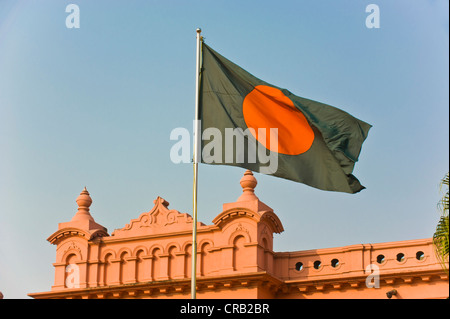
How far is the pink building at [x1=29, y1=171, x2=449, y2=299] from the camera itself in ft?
89.2

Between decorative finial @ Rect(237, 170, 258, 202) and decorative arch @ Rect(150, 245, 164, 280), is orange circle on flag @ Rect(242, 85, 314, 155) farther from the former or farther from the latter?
decorative arch @ Rect(150, 245, 164, 280)

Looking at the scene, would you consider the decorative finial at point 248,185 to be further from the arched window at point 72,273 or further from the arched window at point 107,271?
the arched window at point 72,273

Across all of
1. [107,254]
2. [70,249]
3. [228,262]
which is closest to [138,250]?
[107,254]

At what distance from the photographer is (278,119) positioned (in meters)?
19.8

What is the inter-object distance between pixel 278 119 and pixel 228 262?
373 inches

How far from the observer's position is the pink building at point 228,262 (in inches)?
1071

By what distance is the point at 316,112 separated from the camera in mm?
19531

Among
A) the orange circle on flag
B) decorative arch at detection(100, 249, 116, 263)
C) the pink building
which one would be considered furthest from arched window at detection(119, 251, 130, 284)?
the orange circle on flag

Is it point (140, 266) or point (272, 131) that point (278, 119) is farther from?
point (140, 266)

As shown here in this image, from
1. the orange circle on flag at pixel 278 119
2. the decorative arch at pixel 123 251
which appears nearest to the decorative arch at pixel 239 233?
the decorative arch at pixel 123 251

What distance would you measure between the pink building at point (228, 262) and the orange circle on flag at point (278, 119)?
8608 millimetres
